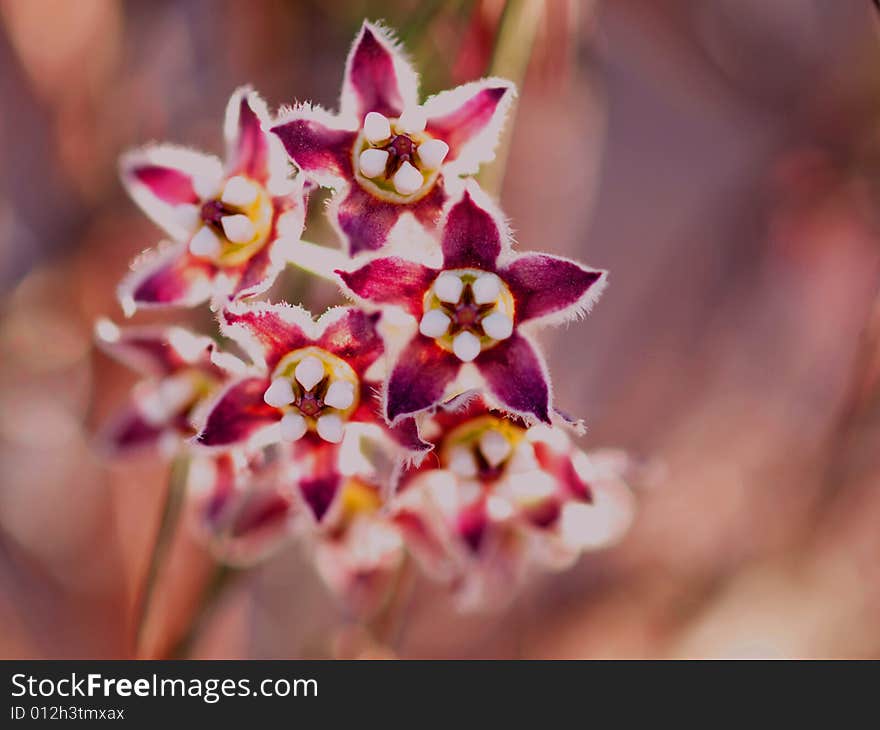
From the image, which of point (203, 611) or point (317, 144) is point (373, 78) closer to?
point (317, 144)

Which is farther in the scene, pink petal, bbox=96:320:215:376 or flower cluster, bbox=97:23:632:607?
pink petal, bbox=96:320:215:376

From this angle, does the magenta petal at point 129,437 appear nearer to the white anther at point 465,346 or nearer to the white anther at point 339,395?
the white anther at point 339,395

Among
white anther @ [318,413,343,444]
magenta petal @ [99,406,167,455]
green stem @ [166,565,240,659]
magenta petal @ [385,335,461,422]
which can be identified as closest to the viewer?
magenta petal @ [385,335,461,422]

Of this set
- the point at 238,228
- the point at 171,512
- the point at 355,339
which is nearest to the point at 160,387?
→ the point at 171,512

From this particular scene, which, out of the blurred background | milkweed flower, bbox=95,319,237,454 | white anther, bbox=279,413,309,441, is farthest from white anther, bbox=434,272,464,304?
the blurred background

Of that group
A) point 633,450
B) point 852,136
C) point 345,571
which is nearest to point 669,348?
point 633,450

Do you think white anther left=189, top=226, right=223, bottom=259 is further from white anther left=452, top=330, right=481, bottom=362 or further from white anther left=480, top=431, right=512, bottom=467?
white anther left=480, top=431, right=512, bottom=467

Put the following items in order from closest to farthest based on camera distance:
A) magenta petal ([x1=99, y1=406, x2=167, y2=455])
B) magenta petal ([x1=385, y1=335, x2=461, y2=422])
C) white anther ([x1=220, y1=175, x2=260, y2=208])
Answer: magenta petal ([x1=385, y1=335, x2=461, y2=422])
white anther ([x1=220, y1=175, x2=260, y2=208])
magenta petal ([x1=99, y1=406, x2=167, y2=455])
